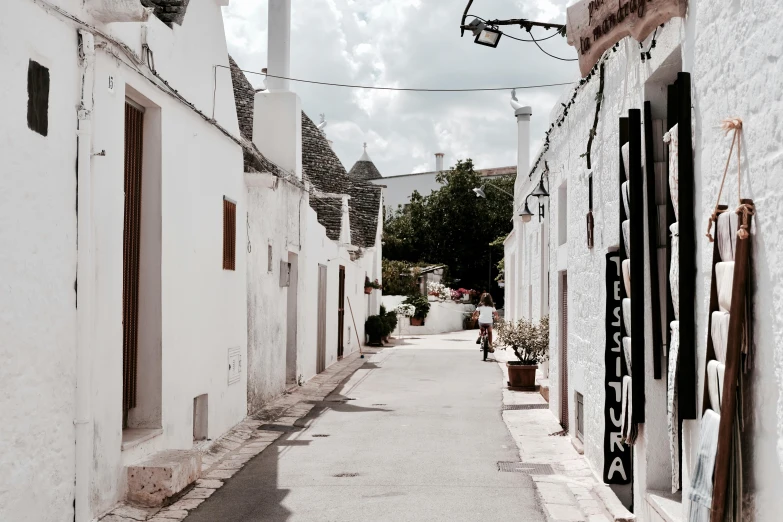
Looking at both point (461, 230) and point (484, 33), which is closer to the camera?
point (484, 33)

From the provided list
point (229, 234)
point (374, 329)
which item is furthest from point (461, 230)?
point (229, 234)

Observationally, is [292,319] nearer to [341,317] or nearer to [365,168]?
[341,317]

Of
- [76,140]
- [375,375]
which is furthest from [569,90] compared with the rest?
[375,375]

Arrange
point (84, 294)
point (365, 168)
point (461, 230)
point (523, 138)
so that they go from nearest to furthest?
1. point (84, 294)
2. point (523, 138)
3. point (461, 230)
4. point (365, 168)

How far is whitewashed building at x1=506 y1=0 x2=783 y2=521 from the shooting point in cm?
394

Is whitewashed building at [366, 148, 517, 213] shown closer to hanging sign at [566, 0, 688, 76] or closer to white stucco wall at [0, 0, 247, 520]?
white stucco wall at [0, 0, 247, 520]

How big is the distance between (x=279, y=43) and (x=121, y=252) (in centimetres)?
934

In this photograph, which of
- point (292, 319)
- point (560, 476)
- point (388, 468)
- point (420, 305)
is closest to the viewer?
point (560, 476)

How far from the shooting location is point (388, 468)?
28.5 ft

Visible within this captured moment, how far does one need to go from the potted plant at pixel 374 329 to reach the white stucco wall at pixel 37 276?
2219 centimetres

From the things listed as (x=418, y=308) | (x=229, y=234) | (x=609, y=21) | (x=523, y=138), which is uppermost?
(x=523, y=138)

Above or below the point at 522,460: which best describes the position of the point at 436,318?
above

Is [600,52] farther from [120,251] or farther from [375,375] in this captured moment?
[375,375]

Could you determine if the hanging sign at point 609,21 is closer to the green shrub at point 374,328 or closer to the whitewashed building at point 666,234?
the whitewashed building at point 666,234
